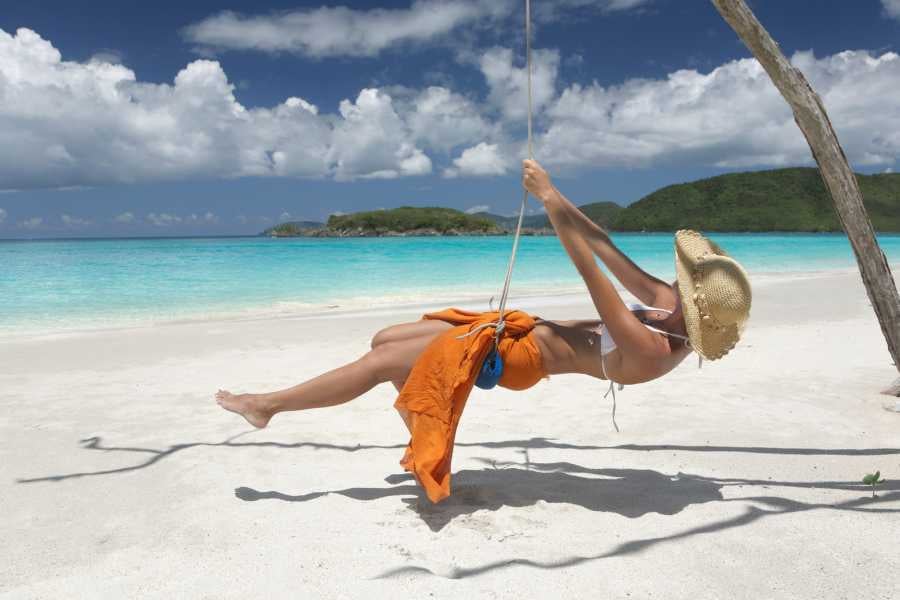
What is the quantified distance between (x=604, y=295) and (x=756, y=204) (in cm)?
10260

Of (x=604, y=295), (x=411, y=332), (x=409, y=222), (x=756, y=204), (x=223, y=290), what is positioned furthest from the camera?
(x=409, y=222)

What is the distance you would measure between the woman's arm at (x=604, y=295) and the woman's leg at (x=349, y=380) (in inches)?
26.1

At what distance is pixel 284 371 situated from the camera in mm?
5859

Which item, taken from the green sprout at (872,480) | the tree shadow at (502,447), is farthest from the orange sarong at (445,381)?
the green sprout at (872,480)

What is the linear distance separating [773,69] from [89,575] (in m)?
3.16

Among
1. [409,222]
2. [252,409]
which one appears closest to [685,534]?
[252,409]

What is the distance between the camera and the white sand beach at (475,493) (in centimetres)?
220

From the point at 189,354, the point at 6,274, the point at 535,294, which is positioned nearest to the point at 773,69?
the point at 189,354

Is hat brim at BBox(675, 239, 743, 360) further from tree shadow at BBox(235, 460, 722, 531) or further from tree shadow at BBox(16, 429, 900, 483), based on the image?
tree shadow at BBox(16, 429, 900, 483)

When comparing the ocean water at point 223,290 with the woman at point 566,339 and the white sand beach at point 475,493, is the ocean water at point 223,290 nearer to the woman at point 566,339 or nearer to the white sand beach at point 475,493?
the white sand beach at point 475,493

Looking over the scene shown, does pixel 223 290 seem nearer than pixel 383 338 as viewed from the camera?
No

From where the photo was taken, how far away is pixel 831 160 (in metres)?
2.64

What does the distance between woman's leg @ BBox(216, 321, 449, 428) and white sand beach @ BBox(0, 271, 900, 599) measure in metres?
0.43

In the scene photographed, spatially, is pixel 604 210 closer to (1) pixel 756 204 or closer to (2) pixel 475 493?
(1) pixel 756 204
